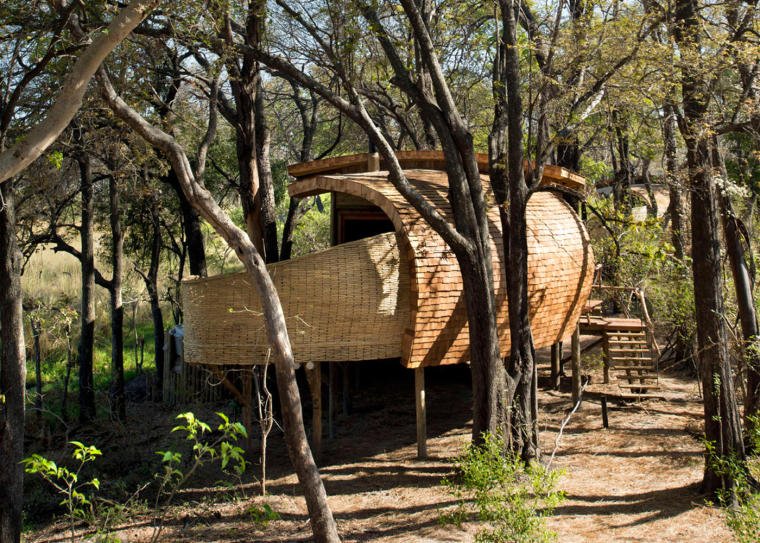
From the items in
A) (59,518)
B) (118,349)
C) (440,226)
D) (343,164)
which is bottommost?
(59,518)

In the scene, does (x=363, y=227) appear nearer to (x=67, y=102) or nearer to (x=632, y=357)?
(x=632, y=357)

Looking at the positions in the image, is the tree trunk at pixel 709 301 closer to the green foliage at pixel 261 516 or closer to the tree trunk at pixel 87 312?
the green foliage at pixel 261 516

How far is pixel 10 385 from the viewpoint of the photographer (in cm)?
662

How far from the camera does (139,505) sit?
827 cm

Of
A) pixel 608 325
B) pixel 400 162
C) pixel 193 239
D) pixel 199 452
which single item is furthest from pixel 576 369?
pixel 193 239

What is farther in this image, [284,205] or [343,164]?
[284,205]

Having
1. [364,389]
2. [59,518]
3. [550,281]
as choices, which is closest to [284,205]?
[364,389]

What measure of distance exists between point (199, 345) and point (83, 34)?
166 inches

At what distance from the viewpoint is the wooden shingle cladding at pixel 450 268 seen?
8727mm

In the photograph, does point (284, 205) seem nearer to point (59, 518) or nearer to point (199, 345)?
point (199, 345)

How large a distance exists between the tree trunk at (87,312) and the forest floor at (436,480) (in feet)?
2.93

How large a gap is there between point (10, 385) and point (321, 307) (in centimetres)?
374

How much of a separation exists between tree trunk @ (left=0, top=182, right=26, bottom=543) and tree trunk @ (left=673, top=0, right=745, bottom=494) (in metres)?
7.27

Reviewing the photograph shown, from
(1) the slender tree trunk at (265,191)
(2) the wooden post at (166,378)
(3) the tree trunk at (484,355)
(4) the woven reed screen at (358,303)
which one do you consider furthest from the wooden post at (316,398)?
(2) the wooden post at (166,378)
